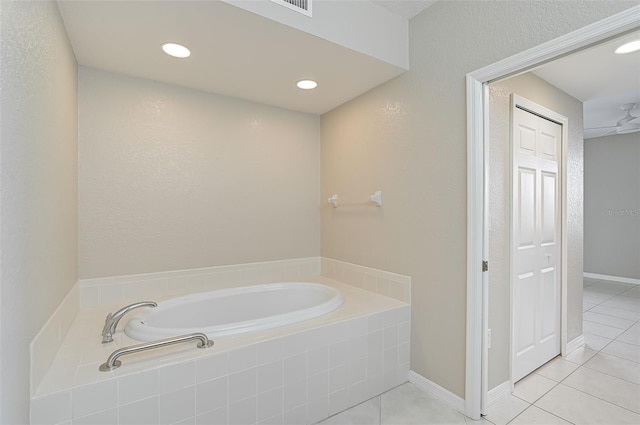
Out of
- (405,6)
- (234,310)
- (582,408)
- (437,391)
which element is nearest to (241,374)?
(234,310)

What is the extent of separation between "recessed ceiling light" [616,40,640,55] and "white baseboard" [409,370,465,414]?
98.0 inches

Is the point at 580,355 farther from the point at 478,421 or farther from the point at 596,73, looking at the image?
the point at 596,73

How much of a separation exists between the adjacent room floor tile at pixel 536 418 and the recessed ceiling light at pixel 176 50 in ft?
9.73

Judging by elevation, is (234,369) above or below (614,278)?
above

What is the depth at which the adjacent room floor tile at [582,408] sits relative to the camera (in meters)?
1.78

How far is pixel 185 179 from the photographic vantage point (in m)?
2.44

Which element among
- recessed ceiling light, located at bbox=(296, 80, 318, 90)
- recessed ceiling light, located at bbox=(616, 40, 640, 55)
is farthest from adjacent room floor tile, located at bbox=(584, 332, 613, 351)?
recessed ceiling light, located at bbox=(296, 80, 318, 90)

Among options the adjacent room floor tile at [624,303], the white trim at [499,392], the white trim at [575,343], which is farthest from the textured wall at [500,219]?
the adjacent room floor tile at [624,303]

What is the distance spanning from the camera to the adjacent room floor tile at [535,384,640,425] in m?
1.78

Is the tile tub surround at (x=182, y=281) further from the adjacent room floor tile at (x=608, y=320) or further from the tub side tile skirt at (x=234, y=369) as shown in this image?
the adjacent room floor tile at (x=608, y=320)

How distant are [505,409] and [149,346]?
2096 mm

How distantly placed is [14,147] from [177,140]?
1.48 m

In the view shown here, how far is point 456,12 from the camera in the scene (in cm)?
186

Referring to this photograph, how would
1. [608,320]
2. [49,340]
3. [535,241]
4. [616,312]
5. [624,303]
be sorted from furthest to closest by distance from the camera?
[624,303], [616,312], [608,320], [535,241], [49,340]
